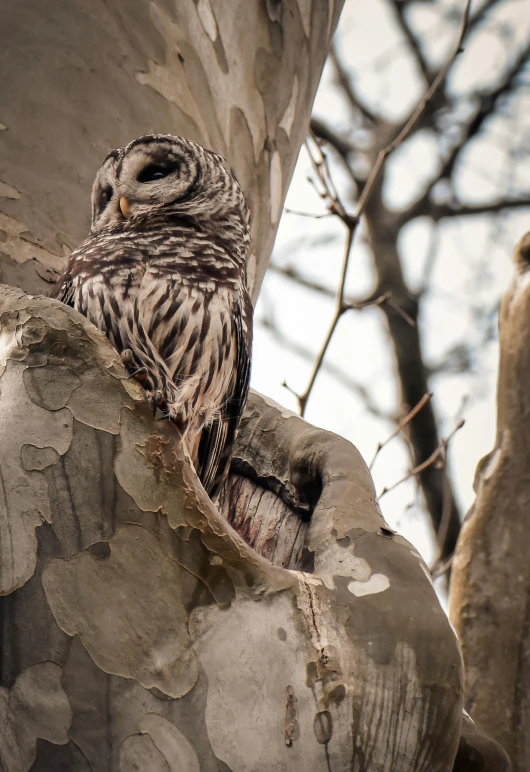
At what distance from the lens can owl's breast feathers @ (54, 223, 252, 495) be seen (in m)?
2.29

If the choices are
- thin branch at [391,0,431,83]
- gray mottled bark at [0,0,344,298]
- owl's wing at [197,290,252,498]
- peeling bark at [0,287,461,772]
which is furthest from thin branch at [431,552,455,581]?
thin branch at [391,0,431,83]

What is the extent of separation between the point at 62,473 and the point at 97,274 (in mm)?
909

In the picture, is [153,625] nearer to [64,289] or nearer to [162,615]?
[162,615]

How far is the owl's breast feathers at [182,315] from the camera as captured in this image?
7.50 ft

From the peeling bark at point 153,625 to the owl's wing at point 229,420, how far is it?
899 millimetres

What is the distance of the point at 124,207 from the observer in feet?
8.79

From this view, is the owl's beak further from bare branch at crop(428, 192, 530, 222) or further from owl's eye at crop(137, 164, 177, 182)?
bare branch at crop(428, 192, 530, 222)

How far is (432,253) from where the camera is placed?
19.9 feet

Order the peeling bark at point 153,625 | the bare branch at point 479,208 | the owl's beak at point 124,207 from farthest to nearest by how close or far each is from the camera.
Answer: the bare branch at point 479,208
the owl's beak at point 124,207
the peeling bark at point 153,625

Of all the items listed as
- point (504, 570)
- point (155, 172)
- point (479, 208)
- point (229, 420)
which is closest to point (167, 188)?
point (155, 172)

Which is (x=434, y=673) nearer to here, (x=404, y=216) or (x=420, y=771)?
(x=420, y=771)

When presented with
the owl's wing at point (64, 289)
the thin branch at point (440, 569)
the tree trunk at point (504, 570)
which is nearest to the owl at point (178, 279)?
the owl's wing at point (64, 289)

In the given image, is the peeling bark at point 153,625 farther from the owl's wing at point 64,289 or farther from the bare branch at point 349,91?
the bare branch at point 349,91

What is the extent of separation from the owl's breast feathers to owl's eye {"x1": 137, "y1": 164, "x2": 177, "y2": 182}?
22 cm
